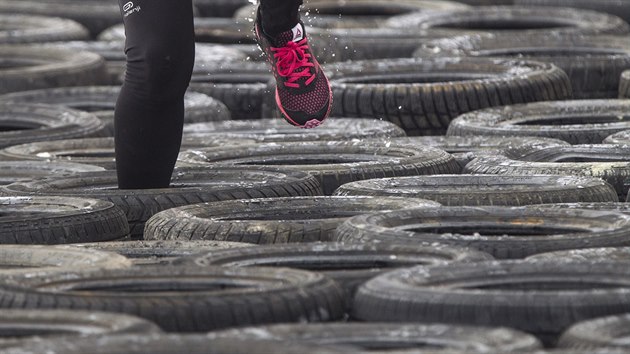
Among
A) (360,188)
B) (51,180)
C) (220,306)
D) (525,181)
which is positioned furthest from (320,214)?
(220,306)

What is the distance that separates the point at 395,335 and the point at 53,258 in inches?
54.2

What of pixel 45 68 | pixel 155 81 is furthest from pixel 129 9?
pixel 45 68

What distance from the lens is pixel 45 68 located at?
941 centimetres

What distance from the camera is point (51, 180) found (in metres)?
5.94

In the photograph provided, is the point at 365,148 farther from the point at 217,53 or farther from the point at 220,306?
the point at 217,53

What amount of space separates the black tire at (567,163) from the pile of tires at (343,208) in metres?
0.01

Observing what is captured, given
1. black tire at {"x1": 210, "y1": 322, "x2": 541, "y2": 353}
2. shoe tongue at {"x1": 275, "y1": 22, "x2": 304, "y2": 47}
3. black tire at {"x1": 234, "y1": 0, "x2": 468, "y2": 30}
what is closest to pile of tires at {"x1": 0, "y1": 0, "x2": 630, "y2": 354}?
black tire at {"x1": 210, "y1": 322, "x2": 541, "y2": 353}

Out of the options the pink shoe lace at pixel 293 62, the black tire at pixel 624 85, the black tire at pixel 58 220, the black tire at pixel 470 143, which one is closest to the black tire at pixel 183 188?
the black tire at pixel 58 220

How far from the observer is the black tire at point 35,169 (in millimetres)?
6332

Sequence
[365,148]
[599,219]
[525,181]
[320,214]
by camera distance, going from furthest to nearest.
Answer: [365,148] < [525,181] < [320,214] < [599,219]

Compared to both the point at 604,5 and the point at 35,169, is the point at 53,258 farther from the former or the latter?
the point at 604,5

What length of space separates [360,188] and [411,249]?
121 cm

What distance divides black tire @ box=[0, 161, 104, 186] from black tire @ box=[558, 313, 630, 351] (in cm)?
316

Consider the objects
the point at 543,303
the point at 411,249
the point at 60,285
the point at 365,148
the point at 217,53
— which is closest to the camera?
the point at 543,303
